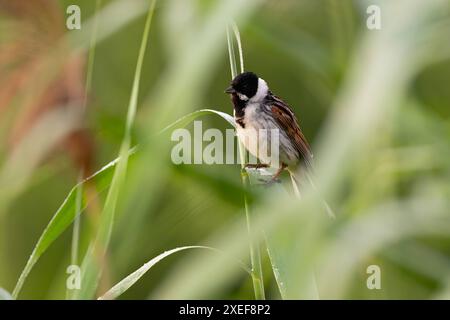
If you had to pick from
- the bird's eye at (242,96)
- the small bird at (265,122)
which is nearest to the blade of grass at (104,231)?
the small bird at (265,122)

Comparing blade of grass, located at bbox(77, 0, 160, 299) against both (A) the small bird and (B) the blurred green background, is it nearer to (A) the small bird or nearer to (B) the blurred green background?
(B) the blurred green background

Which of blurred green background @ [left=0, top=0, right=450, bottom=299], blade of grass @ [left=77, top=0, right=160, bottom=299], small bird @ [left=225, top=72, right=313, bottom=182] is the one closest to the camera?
blurred green background @ [left=0, top=0, right=450, bottom=299]

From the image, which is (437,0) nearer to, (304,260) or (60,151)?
(304,260)

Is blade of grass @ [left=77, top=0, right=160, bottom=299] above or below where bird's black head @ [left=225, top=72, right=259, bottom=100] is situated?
below

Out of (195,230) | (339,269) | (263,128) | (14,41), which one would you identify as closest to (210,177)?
(339,269)

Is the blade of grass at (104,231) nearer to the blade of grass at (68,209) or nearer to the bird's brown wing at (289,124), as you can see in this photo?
the blade of grass at (68,209)

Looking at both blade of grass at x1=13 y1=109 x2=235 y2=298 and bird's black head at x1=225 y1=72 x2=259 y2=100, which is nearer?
blade of grass at x1=13 y1=109 x2=235 y2=298

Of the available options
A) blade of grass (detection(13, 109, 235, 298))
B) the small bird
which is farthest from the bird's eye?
blade of grass (detection(13, 109, 235, 298))
